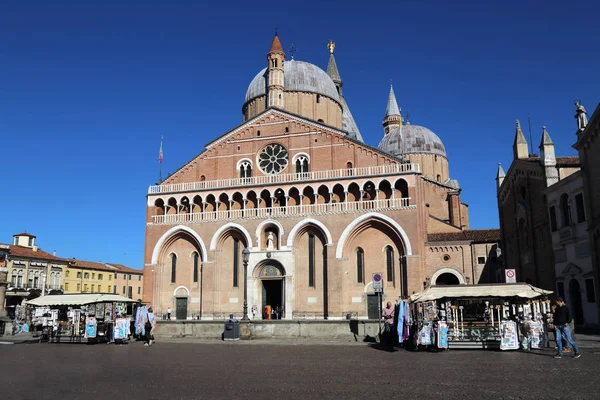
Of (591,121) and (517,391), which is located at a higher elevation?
(591,121)

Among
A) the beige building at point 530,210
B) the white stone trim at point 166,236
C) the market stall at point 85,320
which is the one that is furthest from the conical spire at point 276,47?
the market stall at point 85,320

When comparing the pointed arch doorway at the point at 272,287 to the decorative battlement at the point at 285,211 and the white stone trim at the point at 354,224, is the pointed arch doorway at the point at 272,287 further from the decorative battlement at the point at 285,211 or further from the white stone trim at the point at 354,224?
the white stone trim at the point at 354,224

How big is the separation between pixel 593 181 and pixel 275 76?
84.0ft

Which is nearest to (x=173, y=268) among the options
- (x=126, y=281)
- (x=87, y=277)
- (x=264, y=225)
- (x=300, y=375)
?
(x=264, y=225)

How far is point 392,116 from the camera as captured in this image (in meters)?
66.6

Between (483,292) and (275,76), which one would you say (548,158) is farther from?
(275,76)

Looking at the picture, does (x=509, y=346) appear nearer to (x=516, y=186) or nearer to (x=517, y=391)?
(x=517, y=391)

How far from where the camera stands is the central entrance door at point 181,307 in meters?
39.6

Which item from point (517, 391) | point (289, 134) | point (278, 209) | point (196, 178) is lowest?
point (517, 391)

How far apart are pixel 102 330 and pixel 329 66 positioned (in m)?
51.7

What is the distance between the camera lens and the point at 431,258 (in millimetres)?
36750

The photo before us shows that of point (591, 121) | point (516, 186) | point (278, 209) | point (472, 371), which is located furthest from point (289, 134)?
point (472, 371)

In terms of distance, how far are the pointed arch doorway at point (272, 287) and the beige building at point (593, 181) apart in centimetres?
1945

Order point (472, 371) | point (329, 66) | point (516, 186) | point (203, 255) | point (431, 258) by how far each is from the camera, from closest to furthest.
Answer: point (472, 371) < point (516, 186) < point (431, 258) < point (203, 255) < point (329, 66)
